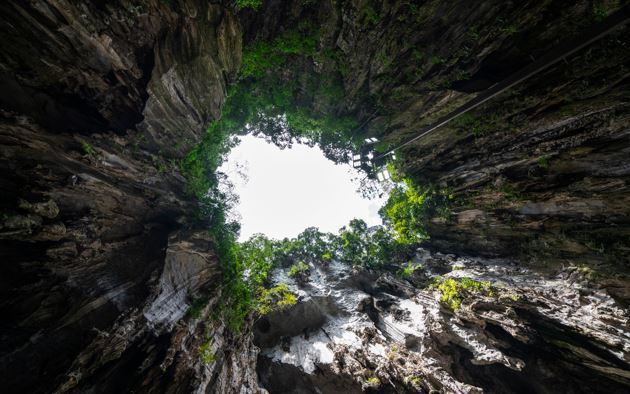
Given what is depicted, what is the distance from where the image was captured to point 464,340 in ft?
44.6

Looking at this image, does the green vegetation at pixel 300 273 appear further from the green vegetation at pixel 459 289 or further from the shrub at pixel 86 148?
the shrub at pixel 86 148

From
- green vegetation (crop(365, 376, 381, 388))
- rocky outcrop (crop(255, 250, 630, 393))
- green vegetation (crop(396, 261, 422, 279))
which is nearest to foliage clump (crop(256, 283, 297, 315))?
rocky outcrop (crop(255, 250, 630, 393))

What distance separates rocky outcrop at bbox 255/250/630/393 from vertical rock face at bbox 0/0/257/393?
5072 mm

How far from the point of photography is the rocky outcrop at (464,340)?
11008mm

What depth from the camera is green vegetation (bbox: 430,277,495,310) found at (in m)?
13.6

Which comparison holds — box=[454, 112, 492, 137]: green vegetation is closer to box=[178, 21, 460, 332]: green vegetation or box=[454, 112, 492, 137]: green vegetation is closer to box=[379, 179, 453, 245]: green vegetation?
box=[379, 179, 453, 245]: green vegetation

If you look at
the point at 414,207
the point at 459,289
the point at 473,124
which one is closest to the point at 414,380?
the point at 459,289

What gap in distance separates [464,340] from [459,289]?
2.71 metres

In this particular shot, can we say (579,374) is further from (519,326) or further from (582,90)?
(582,90)

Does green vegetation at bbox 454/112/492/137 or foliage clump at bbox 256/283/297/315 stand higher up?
green vegetation at bbox 454/112/492/137

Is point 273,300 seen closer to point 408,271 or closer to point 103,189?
point 408,271

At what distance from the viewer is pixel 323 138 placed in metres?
20.2

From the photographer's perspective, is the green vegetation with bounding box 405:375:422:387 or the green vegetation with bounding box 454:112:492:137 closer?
the green vegetation with bounding box 405:375:422:387

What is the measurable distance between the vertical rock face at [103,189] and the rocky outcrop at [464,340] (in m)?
5.07
